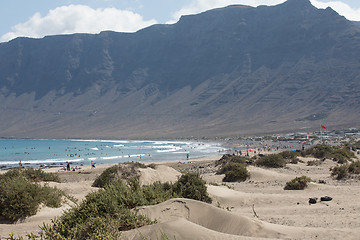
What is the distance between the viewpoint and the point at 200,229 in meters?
6.63

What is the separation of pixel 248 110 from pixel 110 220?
118 m

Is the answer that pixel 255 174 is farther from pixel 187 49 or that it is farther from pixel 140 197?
pixel 187 49

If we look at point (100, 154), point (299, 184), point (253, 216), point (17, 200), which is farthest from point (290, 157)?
point (100, 154)

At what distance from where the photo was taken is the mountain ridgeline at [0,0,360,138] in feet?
390

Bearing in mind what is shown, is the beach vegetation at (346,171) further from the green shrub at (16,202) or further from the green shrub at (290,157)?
the green shrub at (16,202)

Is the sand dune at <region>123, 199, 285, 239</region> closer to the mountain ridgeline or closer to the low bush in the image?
the low bush

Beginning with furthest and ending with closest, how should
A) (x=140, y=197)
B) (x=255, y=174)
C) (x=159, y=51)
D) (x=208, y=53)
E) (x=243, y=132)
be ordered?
(x=159, y=51) < (x=208, y=53) < (x=243, y=132) < (x=255, y=174) < (x=140, y=197)

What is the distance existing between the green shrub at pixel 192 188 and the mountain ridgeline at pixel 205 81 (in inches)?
3664

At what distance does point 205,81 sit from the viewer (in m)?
154

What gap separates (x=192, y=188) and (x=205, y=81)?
14284 cm

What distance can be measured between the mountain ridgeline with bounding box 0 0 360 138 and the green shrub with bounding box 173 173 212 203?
9308 centimetres

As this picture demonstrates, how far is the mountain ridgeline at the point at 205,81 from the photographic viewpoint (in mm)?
118750

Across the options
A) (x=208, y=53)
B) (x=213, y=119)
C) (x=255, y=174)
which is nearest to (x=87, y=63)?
(x=208, y=53)

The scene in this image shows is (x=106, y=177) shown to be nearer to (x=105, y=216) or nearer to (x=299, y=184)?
(x=299, y=184)
